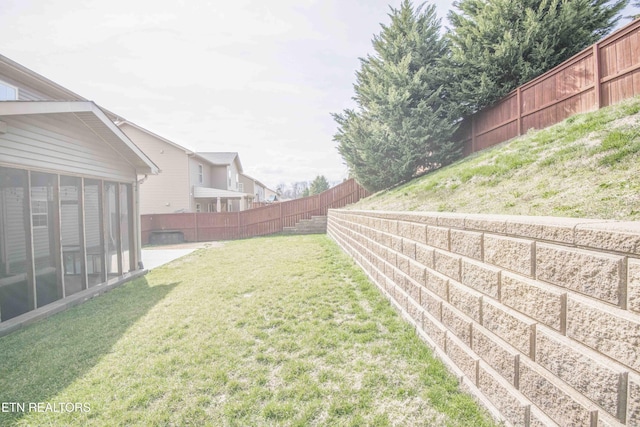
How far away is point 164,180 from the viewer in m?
16.7

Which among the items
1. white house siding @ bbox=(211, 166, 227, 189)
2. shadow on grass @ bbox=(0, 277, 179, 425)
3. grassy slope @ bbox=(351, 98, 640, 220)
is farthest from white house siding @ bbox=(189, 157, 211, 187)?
grassy slope @ bbox=(351, 98, 640, 220)

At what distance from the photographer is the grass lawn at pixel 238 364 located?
2.10 metres

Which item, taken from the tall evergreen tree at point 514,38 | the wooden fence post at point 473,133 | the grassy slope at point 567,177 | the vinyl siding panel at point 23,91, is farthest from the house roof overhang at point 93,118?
the wooden fence post at point 473,133

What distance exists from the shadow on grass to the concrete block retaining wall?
3441 mm

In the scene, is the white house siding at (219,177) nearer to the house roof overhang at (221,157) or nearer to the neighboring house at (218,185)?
the neighboring house at (218,185)

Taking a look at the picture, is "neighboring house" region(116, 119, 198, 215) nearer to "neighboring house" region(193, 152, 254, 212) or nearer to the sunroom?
"neighboring house" region(193, 152, 254, 212)

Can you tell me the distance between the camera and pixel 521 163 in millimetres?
3994

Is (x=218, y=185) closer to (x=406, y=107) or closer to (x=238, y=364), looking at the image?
(x=406, y=107)

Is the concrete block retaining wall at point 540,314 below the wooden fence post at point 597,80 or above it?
below

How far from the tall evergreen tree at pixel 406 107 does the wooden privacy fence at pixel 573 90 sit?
1375 millimetres

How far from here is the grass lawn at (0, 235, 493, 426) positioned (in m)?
2.10

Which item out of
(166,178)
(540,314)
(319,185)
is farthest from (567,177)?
(319,185)

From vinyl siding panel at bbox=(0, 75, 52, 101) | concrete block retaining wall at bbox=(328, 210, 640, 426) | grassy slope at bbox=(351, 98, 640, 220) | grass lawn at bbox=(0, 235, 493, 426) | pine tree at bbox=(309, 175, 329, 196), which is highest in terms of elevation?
pine tree at bbox=(309, 175, 329, 196)

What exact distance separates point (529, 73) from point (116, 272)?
1155 centimetres
